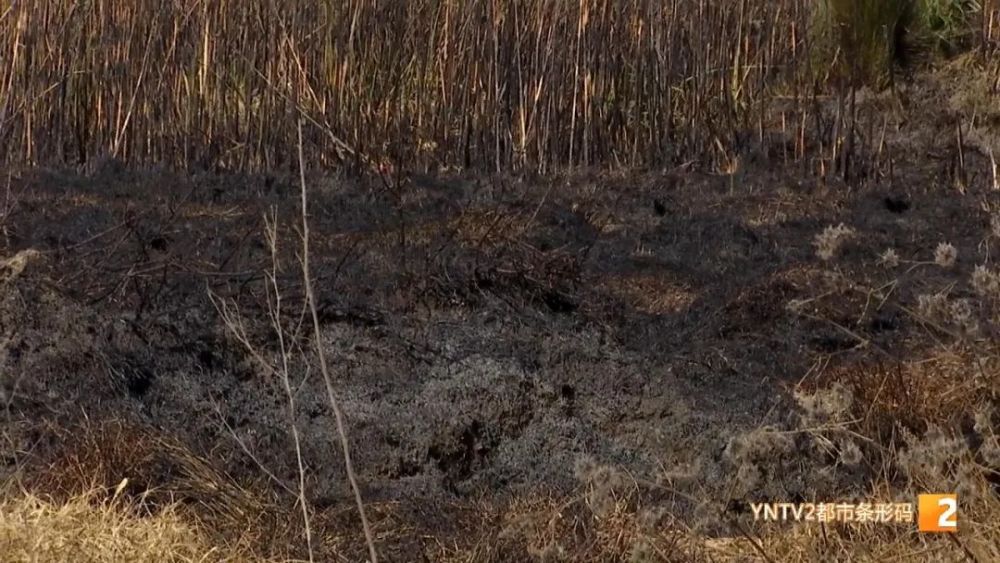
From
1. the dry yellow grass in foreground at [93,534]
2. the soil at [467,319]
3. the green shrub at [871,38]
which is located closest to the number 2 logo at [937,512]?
the soil at [467,319]

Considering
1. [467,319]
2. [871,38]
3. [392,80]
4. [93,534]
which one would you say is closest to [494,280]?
[467,319]

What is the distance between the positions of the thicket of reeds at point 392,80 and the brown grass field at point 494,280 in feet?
0.04

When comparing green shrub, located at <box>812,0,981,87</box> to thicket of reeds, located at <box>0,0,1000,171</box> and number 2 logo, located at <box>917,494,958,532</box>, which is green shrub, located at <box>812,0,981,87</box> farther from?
number 2 logo, located at <box>917,494,958,532</box>

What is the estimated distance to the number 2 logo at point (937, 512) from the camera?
2.89 metres

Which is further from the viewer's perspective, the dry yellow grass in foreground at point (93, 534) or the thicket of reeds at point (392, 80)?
the thicket of reeds at point (392, 80)

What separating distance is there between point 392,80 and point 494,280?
44.3 inches

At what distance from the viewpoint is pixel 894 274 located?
3.88 m

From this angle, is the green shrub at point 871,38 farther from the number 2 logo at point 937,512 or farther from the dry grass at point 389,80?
the number 2 logo at point 937,512

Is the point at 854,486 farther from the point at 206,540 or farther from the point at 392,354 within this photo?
the point at 206,540

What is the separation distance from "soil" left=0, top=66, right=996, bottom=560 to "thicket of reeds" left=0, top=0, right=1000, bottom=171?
23cm

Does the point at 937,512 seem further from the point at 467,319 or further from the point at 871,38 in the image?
the point at 871,38

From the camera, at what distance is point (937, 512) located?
9.62 ft

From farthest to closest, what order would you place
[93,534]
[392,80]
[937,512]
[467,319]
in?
[392,80] < [467,319] < [93,534] < [937,512]

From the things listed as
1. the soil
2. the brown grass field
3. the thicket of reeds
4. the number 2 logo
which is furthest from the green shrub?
the number 2 logo
